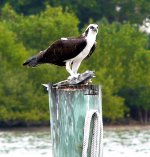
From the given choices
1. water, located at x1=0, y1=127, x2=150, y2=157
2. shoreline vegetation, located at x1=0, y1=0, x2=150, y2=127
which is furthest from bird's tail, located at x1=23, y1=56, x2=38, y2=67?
shoreline vegetation, located at x1=0, y1=0, x2=150, y2=127

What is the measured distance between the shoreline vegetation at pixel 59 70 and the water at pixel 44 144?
1.48 meters

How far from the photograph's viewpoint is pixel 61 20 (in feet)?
174

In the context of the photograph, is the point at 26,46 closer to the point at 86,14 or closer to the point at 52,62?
the point at 86,14

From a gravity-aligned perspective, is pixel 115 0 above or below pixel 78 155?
above

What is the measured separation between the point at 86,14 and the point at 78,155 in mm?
59779

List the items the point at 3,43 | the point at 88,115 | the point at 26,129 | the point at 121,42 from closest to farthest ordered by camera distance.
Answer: the point at 88,115, the point at 26,129, the point at 3,43, the point at 121,42

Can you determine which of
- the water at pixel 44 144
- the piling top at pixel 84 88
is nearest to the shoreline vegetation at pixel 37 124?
the water at pixel 44 144

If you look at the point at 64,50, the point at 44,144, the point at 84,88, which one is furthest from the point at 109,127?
the point at 84,88

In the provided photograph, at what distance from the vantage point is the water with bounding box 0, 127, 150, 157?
90.8 feet

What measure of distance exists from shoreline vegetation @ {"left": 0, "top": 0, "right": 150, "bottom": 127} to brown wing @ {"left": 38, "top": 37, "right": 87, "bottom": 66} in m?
37.4

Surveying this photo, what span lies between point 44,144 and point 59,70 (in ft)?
51.3

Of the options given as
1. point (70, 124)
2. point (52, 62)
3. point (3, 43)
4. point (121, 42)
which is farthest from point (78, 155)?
point (121, 42)

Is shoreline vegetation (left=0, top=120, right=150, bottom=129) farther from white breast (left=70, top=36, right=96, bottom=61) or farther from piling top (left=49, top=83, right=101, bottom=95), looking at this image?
piling top (left=49, top=83, right=101, bottom=95)

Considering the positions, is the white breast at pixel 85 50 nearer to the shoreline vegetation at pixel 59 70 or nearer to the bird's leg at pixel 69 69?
the bird's leg at pixel 69 69
